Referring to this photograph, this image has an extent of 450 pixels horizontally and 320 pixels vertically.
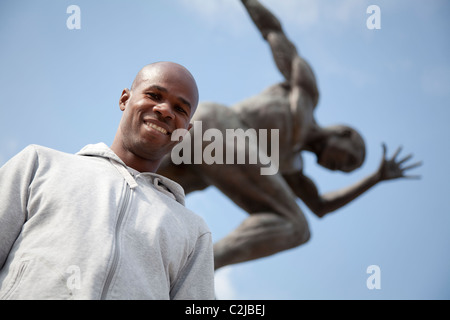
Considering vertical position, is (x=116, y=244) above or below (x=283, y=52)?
below

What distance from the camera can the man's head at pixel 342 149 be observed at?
518cm

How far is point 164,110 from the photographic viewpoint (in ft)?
5.59

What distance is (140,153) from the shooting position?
1737 millimetres

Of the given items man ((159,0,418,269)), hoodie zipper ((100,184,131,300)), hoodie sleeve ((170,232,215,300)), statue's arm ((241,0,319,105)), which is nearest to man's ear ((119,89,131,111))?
hoodie zipper ((100,184,131,300))

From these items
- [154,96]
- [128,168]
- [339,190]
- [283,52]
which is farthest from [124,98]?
[339,190]

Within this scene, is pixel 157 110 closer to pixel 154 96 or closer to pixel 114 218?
pixel 154 96

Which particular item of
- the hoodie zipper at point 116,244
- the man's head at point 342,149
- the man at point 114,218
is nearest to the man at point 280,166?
the man's head at point 342,149

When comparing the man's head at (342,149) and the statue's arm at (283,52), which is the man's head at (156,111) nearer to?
the statue's arm at (283,52)

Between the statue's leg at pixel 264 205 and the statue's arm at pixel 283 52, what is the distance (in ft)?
3.53

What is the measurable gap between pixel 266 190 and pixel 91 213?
2897mm

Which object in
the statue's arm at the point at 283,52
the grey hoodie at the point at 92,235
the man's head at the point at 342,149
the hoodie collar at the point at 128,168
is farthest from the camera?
the man's head at the point at 342,149

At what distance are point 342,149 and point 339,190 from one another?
1.36ft
